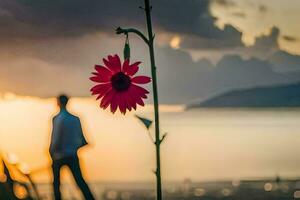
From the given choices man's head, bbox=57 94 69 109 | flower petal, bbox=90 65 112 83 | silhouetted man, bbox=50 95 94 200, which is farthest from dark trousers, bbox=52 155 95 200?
flower petal, bbox=90 65 112 83

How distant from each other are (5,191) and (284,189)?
138cm

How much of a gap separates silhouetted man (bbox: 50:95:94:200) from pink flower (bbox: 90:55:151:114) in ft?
4.04

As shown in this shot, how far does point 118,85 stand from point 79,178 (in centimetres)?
136

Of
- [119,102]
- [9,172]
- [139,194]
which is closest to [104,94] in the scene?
[119,102]

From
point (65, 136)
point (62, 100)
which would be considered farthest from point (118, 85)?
point (65, 136)

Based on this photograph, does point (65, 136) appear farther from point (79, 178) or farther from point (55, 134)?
point (79, 178)

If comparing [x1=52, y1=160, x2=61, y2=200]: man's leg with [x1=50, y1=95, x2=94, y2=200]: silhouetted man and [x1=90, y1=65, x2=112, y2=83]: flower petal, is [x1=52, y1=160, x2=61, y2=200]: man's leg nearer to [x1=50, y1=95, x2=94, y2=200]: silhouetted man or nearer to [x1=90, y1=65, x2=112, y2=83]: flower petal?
[x1=50, y1=95, x2=94, y2=200]: silhouetted man

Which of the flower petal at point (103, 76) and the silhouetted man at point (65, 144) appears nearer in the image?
the flower petal at point (103, 76)

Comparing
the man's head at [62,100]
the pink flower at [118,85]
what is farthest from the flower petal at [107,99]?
the man's head at [62,100]

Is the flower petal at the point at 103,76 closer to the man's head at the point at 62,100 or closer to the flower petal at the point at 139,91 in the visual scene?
the flower petal at the point at 139,91

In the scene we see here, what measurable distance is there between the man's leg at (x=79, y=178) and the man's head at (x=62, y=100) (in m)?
0.26

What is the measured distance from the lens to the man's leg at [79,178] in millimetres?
3664

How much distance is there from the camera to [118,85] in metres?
2.43

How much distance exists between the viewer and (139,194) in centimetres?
377
